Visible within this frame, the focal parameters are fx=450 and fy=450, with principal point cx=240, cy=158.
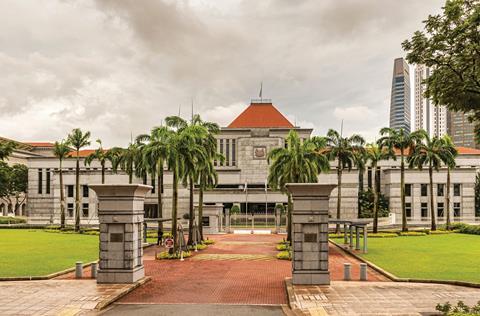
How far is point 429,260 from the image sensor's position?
25047mm

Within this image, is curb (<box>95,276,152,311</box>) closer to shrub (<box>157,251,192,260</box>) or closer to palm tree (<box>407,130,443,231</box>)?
shrub (<box>157,251,192,260</box>)

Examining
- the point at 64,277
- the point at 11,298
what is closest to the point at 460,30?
the point at 11,298

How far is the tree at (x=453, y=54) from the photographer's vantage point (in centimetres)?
1209

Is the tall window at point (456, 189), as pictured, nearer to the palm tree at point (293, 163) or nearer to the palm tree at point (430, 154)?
the palm tree at point (430, 154)

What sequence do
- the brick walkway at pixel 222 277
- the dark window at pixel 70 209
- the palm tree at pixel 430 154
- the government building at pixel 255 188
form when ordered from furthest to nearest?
1. the dark window at pixel 70 209
2. the government building at pixel 255 188
3. the palm tree at pixel 430 154
4. the brick walkway at pixel 222 277

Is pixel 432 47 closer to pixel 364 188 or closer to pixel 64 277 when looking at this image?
pixel 64 277

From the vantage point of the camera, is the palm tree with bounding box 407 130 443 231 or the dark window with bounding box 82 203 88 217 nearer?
the palm tree with bounding box 407 130 443 231

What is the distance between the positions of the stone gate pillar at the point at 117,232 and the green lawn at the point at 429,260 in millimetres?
11783

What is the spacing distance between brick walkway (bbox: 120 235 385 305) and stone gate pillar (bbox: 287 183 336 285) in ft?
4.31

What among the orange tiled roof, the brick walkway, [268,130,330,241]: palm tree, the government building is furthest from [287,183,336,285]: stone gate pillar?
the orange tiled roof

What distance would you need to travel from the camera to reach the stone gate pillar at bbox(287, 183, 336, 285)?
18.0 m

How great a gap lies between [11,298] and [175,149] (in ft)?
51.5

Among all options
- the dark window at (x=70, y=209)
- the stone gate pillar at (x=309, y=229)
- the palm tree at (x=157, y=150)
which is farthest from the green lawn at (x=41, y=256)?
the dark window at (x=70, y=209)


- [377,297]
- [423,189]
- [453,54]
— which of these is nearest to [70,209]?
[423,189]
